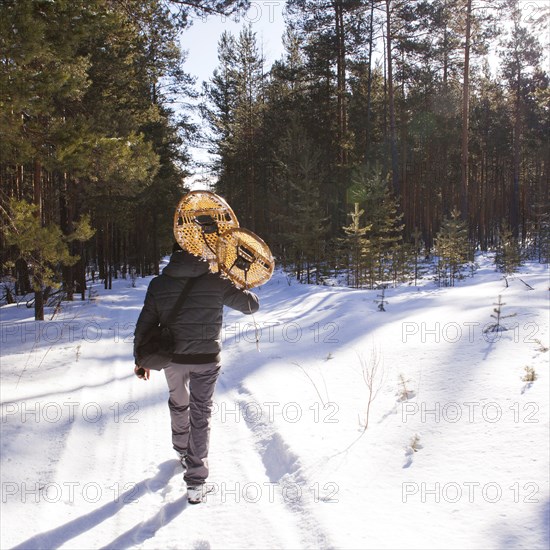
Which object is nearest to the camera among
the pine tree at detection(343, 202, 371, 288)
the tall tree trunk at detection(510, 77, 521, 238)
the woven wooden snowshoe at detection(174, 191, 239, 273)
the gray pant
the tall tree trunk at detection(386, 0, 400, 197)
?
the gray pant

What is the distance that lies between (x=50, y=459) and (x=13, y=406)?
1.69 m

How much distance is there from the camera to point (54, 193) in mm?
17094

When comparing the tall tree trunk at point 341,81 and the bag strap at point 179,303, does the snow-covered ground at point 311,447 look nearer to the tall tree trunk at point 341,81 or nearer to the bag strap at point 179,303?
the bag strap at point 179,303

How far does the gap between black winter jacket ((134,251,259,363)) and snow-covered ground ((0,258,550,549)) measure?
1279 mm

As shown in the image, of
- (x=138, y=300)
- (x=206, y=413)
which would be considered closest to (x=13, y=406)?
(x=206, y=413)

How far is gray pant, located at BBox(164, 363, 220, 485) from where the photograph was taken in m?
3.85

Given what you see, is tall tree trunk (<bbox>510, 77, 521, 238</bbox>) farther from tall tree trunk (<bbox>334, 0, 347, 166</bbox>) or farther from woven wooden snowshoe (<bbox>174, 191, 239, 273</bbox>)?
woven wooden snowshoe (<bbox>174, 191, 239, 273</bbox>)

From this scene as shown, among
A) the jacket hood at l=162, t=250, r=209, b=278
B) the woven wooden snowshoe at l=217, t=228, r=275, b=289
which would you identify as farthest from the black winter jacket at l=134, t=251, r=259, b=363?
the woven wooden snowshoe at l=217, t=228, r=275, b=289

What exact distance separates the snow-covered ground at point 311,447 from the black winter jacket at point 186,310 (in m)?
1.28

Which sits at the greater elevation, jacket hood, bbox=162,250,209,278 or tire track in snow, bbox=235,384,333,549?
jacket hood, bbox=162,250,209,278

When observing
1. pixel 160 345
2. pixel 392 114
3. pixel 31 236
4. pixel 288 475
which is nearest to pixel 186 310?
pixel 160 345

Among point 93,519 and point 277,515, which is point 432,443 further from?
point 93,519

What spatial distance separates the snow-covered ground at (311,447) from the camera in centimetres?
324

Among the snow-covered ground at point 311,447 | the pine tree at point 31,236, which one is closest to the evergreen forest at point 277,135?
the pine tree at point 31,236
